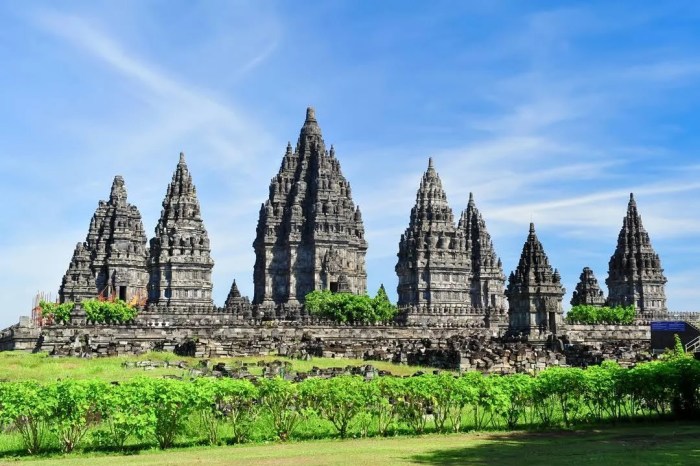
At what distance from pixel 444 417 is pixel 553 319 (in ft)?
144

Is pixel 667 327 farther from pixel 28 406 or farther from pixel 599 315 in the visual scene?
pixel 28 406

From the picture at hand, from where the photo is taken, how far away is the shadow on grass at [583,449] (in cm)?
1747

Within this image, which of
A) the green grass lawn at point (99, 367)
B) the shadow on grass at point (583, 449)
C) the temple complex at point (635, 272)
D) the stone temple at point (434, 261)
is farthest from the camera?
the temple complex at point (635, 272)

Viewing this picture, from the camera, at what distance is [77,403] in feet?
64.7

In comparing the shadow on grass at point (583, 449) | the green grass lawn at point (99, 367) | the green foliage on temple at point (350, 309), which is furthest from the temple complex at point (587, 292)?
the shadow on grass at point (583, 449)

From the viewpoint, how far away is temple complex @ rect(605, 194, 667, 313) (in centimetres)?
10675

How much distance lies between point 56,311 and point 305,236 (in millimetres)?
31625

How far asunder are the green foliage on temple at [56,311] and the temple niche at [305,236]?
965 inches

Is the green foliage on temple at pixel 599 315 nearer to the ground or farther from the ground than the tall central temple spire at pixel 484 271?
→ nearer to the ground

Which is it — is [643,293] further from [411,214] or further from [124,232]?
[124,232]

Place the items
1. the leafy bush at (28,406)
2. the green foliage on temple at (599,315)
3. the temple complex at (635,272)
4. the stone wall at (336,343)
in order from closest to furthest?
the leafy bush at (28,406)
the stone wall at (336,343)
the green foliage on temple at (599,315)
the temple complex at (635,272)

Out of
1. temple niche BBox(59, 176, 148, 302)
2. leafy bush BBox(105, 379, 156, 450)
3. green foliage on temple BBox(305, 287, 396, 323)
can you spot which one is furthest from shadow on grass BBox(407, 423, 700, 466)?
temple niche BBox(59, 176, 148, 302)

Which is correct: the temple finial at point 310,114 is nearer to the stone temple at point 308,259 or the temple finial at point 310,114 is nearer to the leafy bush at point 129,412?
the stone temple at point 308,259

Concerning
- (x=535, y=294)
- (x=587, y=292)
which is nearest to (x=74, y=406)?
(x=535, y=294)
